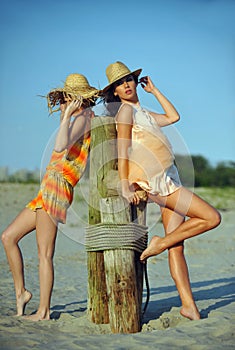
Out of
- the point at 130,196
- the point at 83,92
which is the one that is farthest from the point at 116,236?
the point at 83,92

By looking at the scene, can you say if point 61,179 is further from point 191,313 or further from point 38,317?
point 191,313

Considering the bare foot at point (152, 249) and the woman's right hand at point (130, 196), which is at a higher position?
the woman's right hand at point (130, 196)

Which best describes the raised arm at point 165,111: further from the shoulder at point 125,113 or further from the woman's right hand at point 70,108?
the woman's right hand at point 70,108

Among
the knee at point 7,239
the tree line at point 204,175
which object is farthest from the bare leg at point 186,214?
the tree line at point 204,175

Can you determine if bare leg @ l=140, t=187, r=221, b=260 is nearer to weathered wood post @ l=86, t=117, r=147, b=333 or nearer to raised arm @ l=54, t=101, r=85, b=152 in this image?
weathered wood post @ l=86, t=117, r=147, b=333

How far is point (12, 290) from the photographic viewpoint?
6.14 meters

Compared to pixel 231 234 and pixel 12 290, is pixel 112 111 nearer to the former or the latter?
pixel 12 290

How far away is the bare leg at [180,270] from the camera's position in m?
4.46

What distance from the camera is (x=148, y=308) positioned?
545cm

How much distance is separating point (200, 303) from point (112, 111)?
234 cm

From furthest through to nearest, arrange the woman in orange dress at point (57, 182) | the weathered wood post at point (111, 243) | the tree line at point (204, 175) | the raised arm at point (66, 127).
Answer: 1. the tree line at point (204, 175)
2. the woman in orange dress at point (57, 182)
3. the raised arm at point (66, 127)
4. the weathered wood post at point (111, 243)

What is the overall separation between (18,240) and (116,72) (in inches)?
67.7

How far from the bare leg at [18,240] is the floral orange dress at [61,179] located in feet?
0.40

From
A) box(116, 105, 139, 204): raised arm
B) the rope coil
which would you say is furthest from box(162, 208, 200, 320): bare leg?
box(116, 105, 139, 204): raised arm
